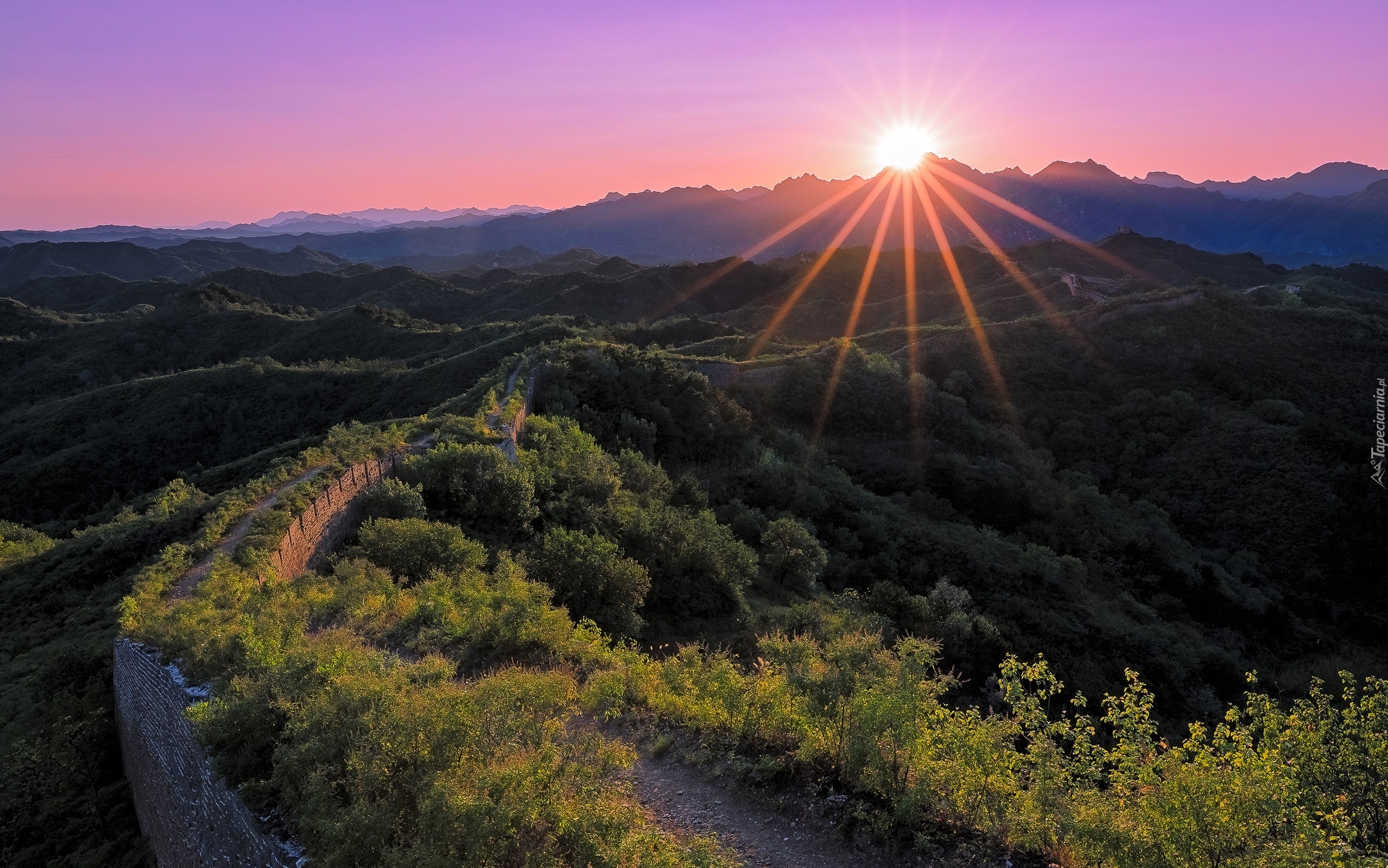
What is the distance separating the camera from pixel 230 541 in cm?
1336

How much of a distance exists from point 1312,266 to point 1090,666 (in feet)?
388

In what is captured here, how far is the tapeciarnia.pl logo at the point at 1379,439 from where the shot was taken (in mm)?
30891

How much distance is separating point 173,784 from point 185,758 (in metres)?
0.94

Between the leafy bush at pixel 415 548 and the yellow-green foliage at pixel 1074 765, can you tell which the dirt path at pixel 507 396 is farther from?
the yellow-green foliage at pixel 1074 765

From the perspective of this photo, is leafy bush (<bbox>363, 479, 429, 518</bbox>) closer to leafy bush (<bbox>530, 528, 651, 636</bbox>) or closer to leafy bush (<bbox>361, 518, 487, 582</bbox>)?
leafy bush (<bbox>361, 518, 487, 582</bbox>)

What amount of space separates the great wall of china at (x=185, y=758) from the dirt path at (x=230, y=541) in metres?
0.03

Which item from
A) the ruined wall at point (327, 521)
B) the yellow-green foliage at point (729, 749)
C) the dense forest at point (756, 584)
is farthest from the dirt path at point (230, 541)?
the yellow-green foliage at point (729, 749)

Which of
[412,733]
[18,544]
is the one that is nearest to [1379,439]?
[412,733]

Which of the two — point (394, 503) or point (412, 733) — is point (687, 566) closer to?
point (394, 503)

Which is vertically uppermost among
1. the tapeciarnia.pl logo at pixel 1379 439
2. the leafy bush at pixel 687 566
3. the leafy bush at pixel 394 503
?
the leafy bush at pixel 394 503

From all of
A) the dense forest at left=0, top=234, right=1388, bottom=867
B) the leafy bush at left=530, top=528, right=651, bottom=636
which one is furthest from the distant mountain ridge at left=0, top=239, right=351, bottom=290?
the leafy bush at left=530, top=528, right=651, bottom=636

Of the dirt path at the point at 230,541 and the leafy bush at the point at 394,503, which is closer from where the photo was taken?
the dirt path at the point at 230,541

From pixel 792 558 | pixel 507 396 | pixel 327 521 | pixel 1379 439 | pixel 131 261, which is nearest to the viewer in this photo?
pixel 327 521

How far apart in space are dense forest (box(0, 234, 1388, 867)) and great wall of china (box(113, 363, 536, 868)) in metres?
0.35
